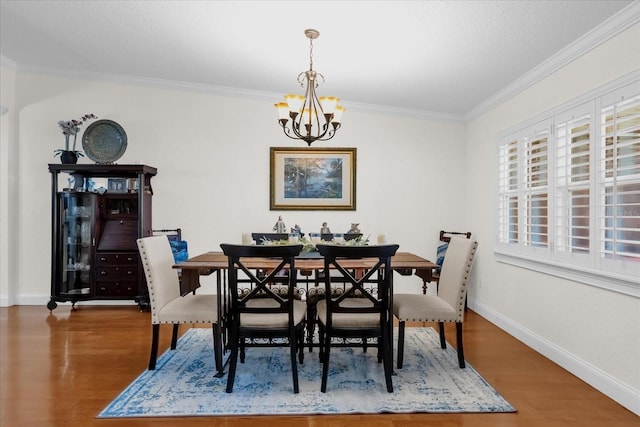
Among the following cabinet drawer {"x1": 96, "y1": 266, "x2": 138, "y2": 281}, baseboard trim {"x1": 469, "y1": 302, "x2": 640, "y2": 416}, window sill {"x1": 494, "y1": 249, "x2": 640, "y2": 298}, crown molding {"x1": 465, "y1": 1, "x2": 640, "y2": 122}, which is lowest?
baseboard trim {"x1": 469, "y1": 302, "x2": 640, "y2": 416}

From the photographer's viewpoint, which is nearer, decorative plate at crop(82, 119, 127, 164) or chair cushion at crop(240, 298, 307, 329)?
chair cushion at crop(240, 298, 307, 329)

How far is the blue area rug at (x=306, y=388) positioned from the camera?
2.41 metres

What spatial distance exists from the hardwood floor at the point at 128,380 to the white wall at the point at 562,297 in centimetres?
14

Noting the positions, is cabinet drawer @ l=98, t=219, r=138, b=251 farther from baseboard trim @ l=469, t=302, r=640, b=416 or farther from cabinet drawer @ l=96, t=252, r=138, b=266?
baseboard trim @ l=469, t=302, r=640, b=416

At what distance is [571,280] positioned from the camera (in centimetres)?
302

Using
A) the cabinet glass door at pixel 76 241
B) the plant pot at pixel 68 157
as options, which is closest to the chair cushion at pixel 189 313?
the cabinet glass door at pixel 76 241

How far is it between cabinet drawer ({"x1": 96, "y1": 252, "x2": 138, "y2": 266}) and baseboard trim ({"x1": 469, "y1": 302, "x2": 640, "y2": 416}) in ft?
14.0

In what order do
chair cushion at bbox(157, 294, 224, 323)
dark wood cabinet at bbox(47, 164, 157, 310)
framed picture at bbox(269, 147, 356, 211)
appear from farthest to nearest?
framed picture at bbox(269, 147, 356, 211), dark wood cabinet at bbox(47, 164, 157, 310), chair cushion at bbox(157, 294, 224, 323)

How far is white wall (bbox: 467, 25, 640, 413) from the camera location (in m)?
2.49

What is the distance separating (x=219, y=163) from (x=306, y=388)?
3.36 metres

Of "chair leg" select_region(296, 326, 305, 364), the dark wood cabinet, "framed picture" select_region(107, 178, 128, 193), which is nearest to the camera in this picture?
"chair leg" select_region(296, 326, 305, 364)

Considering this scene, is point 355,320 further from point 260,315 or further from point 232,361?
point 232,361

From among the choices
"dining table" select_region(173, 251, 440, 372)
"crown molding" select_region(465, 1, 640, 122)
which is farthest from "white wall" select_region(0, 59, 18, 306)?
"crown molding" select_region(465, 1, 640, 122)

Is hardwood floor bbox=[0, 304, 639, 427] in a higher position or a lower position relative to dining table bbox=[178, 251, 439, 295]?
lower
